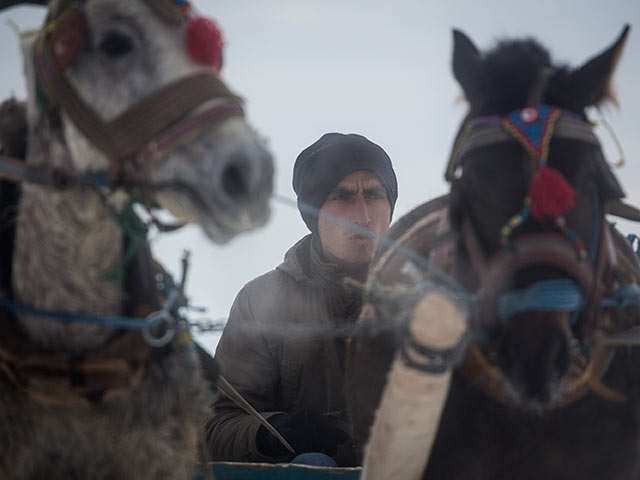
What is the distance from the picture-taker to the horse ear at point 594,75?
204cm

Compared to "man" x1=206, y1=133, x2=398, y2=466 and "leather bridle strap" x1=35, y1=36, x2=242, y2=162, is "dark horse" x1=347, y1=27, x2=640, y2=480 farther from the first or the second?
"man" x1=206, y1=133, x2=398, y2=466

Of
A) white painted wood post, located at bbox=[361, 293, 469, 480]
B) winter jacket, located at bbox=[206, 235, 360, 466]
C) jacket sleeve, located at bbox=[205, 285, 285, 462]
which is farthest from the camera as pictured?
winter jacket, located at bbox=[206, 235, 360, 466]

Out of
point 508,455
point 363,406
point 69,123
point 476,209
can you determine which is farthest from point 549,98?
point 69,123

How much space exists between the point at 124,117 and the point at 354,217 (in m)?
2.08

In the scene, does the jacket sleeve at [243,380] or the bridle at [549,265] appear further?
the jacket sleeve at [243,380]

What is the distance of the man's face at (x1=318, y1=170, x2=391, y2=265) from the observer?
3.85 metres

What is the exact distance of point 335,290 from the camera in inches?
154

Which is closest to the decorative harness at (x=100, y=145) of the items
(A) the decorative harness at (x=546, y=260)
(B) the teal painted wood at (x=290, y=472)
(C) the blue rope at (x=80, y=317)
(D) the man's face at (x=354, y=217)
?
(C) the blue rope at (x=80, y=317)

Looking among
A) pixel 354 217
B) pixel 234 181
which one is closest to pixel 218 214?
pixel 234 181

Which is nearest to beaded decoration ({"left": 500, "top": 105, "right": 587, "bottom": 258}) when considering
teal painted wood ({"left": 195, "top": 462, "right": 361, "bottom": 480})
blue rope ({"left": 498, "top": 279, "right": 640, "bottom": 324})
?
blue rope ({"left": 498, "top": 279, "right": 640, "bottom": 324})

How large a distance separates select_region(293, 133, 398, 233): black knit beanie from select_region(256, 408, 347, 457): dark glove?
1.16 m

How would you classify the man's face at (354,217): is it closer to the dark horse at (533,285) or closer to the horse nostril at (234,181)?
the dark horse at (533,285)

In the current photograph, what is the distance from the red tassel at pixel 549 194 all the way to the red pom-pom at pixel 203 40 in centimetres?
107

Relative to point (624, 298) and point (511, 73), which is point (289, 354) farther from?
point (511, 73)
